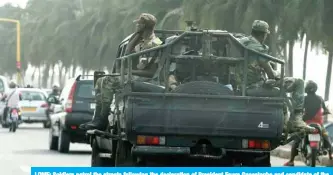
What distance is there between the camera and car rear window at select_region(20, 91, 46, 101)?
39.2 m

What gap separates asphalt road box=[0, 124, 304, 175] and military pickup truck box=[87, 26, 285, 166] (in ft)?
17.3

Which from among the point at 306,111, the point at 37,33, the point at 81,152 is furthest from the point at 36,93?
the point at 37,33

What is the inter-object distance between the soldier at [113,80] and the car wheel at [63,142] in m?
8.73

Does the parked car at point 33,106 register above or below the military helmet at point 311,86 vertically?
below

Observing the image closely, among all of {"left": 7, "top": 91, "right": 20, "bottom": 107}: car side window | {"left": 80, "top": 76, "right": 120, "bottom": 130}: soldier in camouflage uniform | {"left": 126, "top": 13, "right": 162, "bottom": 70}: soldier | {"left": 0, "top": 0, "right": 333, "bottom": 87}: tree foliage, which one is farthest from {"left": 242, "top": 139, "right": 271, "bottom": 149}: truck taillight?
{"left": 7, "top": 91, "right": 20, "bottom": 107}: car side window

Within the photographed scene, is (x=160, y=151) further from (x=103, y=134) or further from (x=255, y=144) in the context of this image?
(x=103, y=134)

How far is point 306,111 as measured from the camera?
1867 centimetres

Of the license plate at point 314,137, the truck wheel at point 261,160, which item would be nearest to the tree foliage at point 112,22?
the license plate at point 314,137

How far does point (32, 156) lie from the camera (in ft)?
70.7

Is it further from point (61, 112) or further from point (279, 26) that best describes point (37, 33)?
point (61, 112)

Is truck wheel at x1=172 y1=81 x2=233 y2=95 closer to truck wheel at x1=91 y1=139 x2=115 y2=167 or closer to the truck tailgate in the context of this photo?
the truck tailgate

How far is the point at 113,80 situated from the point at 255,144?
217 cm

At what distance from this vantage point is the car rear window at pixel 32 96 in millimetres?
39156

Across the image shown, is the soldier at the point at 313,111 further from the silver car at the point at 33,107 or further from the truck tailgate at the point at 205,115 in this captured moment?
the silver car at the point at 33,107
